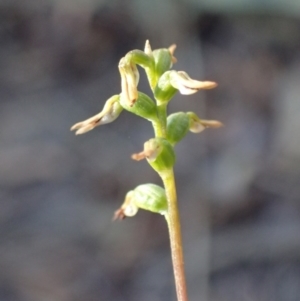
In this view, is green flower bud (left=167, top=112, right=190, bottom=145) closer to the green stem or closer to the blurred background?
the green stem

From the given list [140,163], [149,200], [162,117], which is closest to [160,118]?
[162,117]

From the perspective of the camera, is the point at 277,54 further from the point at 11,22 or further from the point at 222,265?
the point at 11,22

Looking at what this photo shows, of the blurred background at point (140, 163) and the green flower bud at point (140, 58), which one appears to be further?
the blurred background at point (140, 163)

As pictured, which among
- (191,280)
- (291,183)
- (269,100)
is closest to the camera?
(191,280)

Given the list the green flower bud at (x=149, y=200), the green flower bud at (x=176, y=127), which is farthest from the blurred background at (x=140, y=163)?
the green flower bud at (x=176, y=127)

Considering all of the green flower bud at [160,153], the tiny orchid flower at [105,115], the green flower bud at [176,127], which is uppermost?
the tiny orchid flower at [105,115]

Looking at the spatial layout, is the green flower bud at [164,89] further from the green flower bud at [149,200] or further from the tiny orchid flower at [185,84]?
the green flower bud at [149,200]

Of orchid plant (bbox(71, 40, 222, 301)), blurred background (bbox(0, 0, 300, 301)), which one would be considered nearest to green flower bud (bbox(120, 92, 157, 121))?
orchid plant (bbox(71, 40, 222, 301))

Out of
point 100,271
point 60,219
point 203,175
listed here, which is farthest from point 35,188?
point 203,175
